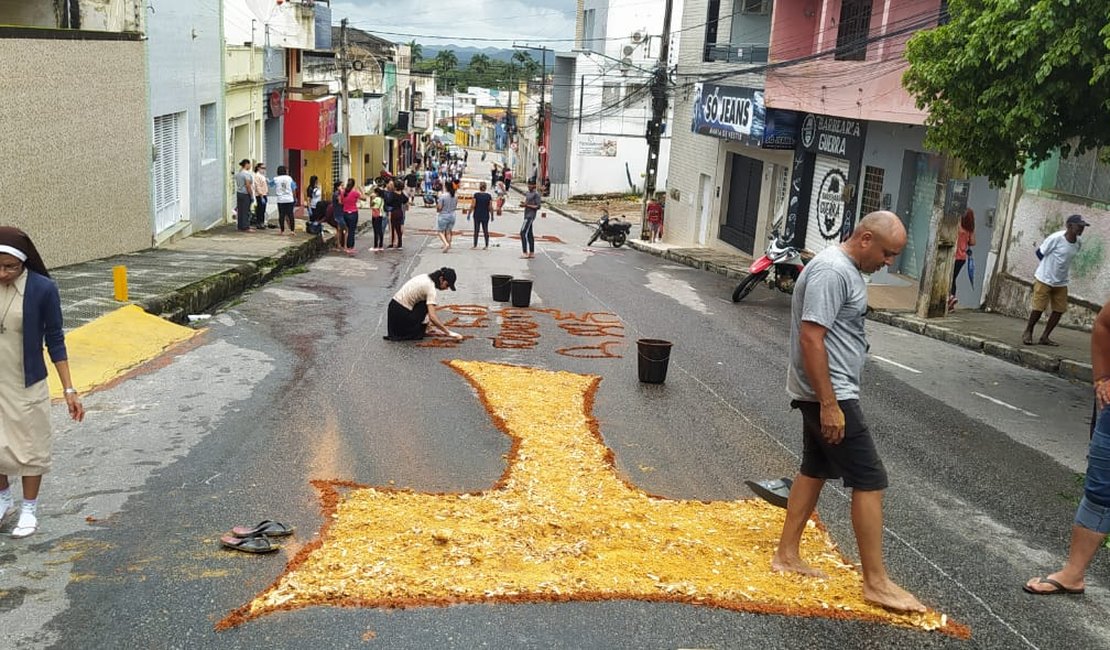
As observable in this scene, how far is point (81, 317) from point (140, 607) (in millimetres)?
7875

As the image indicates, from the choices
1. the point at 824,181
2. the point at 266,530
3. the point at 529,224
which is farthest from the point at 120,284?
the point at 824,181

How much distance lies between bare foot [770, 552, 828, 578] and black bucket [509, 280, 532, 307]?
10788 millimetres

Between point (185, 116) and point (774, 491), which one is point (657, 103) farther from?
point (774, 491)

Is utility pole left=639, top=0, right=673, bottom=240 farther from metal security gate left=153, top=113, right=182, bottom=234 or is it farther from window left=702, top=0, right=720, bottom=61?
metal security gate left=153, top=113, right=182, bottom=234

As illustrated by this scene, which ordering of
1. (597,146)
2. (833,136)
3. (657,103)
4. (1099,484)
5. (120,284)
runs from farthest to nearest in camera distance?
(597,146) → (657,103) → (833,136) → (120,284) → (1099,484)

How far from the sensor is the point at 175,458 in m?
7.70

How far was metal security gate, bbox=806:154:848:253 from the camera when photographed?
2473 cm

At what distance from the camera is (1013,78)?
1081 centimetres

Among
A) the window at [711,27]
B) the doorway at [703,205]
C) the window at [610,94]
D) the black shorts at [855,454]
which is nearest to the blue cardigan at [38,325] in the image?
the black shorts at [855,454]

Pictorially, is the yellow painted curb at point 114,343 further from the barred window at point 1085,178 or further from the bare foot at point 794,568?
the barred window at point 1085,178

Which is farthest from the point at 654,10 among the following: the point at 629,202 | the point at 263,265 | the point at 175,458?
the point at 175,458

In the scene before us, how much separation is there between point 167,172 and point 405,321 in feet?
36.5

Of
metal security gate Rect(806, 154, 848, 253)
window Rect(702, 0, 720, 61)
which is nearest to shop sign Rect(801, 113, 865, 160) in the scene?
metal security gate Rect(806, 154, 848, 253)

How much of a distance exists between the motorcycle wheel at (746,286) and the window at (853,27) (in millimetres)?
6627
